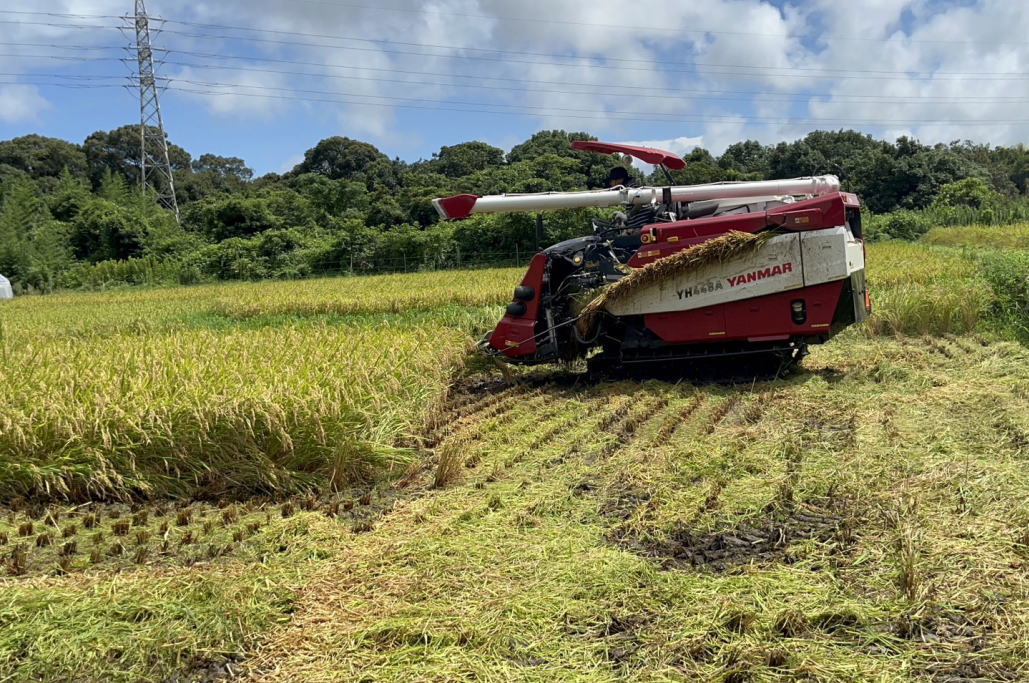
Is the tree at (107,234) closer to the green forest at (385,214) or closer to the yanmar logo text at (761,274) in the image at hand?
the green forest at (385,214)

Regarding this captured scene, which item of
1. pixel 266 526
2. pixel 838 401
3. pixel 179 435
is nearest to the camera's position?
pixel 266 526

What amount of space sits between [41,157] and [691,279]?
224 ft

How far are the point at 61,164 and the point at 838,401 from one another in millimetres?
69245

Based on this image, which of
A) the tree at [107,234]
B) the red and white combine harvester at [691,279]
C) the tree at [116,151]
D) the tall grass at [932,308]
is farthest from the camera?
the tree at [116,151]

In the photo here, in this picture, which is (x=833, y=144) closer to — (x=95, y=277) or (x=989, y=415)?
(x=95, y=277)

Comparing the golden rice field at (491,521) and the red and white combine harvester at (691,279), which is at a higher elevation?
the red and white combine harvester at (691,279)

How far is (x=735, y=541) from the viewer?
10.9ft

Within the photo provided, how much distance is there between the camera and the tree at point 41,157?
191ft

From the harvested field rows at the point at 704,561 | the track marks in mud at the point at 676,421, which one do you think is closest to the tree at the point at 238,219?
the track marks in mud at the point at 676,421

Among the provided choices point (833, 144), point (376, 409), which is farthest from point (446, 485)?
point (833, 144)

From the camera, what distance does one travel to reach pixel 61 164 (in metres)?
59.6

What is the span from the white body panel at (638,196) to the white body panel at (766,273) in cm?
93

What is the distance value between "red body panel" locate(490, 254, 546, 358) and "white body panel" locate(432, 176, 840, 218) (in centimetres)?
59

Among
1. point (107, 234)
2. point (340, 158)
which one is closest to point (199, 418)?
point (107, 234)
